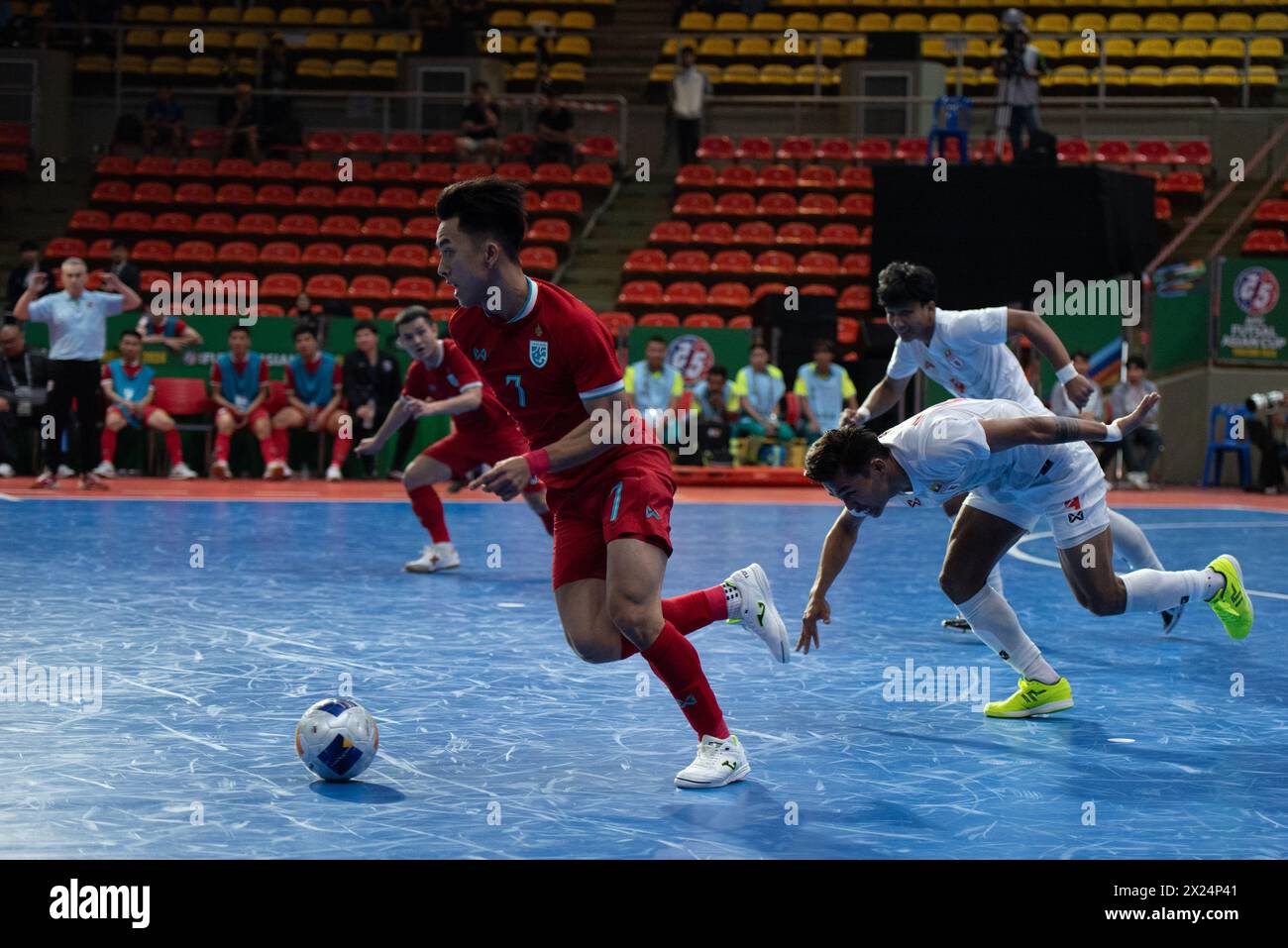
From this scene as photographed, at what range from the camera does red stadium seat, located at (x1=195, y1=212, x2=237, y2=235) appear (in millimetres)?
21828

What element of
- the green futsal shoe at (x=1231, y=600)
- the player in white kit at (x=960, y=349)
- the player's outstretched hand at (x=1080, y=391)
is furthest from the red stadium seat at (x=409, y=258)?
the green futsal shoe at (x=1231, y=600)

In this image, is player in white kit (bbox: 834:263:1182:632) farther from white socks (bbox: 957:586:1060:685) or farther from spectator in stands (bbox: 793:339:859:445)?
spectator in stands (bbox: 793:339:859:445)

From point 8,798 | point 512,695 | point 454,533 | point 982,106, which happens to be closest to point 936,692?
point 512,695

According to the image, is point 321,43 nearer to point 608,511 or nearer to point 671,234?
point 671,234

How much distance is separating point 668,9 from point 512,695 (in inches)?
913

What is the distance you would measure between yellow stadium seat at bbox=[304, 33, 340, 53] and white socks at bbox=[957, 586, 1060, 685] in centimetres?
2249

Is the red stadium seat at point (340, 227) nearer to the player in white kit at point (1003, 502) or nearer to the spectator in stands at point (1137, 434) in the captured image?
the spectator in stands at point (1137, 434)

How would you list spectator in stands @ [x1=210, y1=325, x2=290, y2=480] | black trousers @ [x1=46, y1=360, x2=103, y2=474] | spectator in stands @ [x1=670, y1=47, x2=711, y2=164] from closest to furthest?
1. black trousers @ [x1=46, y1=360, x2=103, y2=474]
2. spectator in stands @ [x1=210, y1=325, x2=290, y2=480]
3. spectator in stands @ [x1=670, y1=47, x2=711, y2=164]

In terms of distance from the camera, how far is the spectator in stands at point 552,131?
2256 cm

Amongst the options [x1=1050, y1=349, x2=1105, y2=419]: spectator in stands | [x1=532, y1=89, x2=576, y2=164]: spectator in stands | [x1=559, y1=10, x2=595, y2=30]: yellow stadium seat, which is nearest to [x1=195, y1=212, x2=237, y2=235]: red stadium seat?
[x1=532, y1=89, x2=576, y2=164]: spectator in stands

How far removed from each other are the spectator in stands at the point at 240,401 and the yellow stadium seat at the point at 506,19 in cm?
1169

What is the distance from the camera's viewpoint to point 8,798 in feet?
14.8

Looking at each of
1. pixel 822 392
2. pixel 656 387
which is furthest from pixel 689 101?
pixel 656 387

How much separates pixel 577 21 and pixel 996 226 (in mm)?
11885
